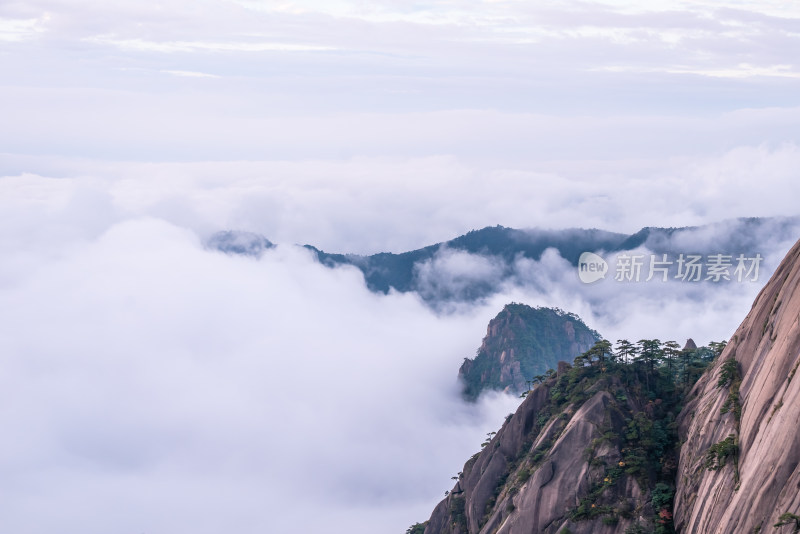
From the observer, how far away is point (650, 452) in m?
63.7

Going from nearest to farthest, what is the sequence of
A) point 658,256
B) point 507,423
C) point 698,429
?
1. point 698,429
2. point 507,423
3. point 658,256

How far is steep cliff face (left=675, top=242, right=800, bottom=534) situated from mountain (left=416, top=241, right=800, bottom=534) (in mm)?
99

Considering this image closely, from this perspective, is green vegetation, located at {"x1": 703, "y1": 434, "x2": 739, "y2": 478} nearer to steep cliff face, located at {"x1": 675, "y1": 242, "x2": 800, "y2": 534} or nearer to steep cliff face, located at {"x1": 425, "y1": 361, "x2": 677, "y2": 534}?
steep cliff face, located at {"x1": 675, "y1": 242, "x2": 800, "y2": 534}

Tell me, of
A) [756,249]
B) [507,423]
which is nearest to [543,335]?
[756,249]

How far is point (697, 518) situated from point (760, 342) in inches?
503

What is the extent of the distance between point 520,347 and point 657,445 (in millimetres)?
108586

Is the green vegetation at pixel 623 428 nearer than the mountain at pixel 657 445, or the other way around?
the mountain at pixel 657 445

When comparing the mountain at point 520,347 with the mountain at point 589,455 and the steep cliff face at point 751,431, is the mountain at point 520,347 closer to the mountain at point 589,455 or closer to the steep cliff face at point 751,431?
the mountain at point 589,455

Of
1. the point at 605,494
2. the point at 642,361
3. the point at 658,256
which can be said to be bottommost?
the point at 605,494

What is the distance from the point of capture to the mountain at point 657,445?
4484cm

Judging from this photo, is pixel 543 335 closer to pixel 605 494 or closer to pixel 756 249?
pixel 756 249

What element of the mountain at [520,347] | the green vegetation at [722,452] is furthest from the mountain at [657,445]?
the mountain at [520,347]

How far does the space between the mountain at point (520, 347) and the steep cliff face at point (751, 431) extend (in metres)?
107

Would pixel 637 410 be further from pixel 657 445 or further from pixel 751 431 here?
pixel 751 431
